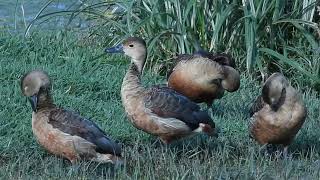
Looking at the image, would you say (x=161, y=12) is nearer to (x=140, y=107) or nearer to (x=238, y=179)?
(x=140, y=107)

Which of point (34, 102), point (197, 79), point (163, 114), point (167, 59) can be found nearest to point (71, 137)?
point (34, 102)

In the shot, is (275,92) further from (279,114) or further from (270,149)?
(270,149)

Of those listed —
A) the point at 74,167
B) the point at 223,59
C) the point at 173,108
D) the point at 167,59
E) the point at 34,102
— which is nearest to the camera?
the point at 74,167

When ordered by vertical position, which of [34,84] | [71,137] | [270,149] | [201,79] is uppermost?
[34,84]

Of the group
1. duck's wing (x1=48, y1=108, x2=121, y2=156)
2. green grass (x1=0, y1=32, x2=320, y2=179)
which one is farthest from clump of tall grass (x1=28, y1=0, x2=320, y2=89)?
duck's wing (x1=48, y1=108, x2=121, y2=156)

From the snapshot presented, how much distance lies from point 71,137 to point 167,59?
346 centimetres

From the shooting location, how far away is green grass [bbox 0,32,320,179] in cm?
662

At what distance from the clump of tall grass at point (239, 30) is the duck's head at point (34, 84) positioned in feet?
8.46

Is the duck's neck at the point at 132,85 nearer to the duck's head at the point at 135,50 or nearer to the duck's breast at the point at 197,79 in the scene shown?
the duck's head at the point at 135,50

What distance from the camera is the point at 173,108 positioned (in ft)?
24.8

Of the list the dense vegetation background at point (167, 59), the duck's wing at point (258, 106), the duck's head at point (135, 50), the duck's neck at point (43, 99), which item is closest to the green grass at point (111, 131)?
the dense vegetation background at point (167, 59)

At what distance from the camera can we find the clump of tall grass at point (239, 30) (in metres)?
9.75

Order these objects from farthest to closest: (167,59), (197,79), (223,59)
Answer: (167,59) < (223,59) < (197,79)

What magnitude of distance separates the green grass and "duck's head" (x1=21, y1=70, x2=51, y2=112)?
16.2 inches
